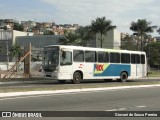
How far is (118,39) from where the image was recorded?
122 metres

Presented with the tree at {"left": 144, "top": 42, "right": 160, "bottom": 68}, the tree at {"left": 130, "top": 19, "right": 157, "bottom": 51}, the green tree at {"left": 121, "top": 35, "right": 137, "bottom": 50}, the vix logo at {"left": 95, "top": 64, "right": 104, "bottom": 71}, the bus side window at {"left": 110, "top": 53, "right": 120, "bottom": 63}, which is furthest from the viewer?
the green tree at {"left": 121, "top": 35, "right": 137, "bottom": 50}

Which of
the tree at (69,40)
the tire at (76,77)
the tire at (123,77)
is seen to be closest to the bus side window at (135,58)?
the tire at (123,77)

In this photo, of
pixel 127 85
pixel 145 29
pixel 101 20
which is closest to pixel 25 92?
pixel 127 85

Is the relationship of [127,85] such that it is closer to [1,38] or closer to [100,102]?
[100,102]

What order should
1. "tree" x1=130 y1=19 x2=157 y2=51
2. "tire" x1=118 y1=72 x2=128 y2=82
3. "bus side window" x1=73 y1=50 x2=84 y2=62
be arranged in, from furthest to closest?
"tree" x1=130 y1=19 x2=157 y2=51, "tire" x1=118 y1=72 x2=128 y2=82, "bus side window" x1=73 y1=50 x2=84 y2=62

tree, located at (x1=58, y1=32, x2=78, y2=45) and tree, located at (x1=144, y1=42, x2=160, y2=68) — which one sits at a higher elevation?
tree, located at (x1=58, y1=32, x2=78, y2=45)

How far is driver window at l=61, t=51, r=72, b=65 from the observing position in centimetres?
3155

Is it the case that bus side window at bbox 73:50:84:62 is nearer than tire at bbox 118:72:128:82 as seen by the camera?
Yes

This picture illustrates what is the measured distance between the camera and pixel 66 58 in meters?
31.9

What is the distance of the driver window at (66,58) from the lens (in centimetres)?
3155

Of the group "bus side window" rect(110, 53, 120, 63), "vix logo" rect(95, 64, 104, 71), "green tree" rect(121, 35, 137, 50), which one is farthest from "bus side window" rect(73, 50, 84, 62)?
"green tree" rect(121, 35, 137, 50)

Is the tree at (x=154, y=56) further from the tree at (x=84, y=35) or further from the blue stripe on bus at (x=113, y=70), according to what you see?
the blue stripe on bus at (x=113, y=70)

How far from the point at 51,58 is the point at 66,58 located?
45.1 inches

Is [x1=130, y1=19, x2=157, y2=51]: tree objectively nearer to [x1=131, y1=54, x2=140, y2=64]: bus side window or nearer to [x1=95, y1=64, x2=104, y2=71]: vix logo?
[x1=131, y1=54, x2=140, y2=64]: bus side window
